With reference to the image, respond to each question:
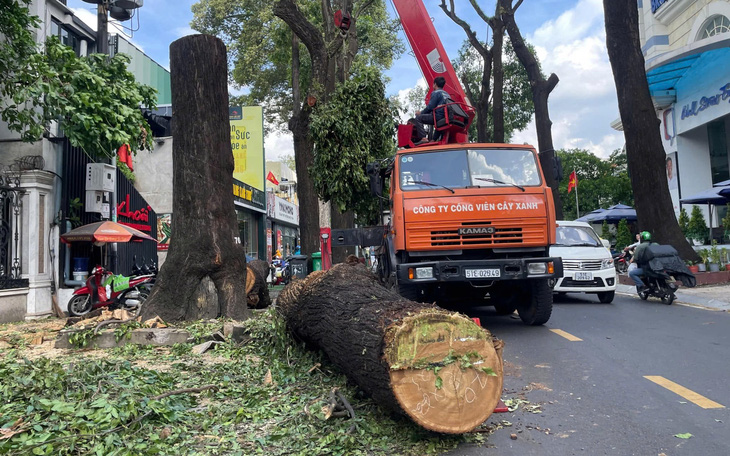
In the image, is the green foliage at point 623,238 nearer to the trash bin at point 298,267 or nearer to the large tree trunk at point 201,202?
the trash bin at point 298,267

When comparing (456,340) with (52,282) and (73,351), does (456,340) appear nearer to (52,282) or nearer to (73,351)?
(73,351)

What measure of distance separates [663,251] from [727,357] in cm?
547

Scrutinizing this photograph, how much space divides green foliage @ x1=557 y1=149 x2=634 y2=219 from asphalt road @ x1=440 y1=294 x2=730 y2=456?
135 ft

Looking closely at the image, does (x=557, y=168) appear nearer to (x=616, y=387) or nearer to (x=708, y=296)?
(x=616, y=387)

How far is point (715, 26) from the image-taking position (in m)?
22.7

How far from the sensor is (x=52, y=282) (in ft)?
39.0

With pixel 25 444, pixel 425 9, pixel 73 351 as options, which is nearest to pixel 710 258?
pixel 425 9

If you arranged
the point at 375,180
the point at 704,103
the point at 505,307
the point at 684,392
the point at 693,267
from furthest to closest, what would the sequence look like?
the point at 704,103 < the point at 693,267 < the point at 505,307 < the point at 375,180 < the point at 684,392

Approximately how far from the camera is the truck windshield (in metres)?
7.74

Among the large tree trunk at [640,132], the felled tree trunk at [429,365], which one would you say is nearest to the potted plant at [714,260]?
the large tree trunk at [640,132]

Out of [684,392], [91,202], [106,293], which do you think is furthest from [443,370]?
[91,202]

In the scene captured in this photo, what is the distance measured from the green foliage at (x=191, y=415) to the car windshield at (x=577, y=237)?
26.6 feet

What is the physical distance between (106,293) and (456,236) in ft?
26.9

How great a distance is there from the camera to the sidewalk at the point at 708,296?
1038 cm
